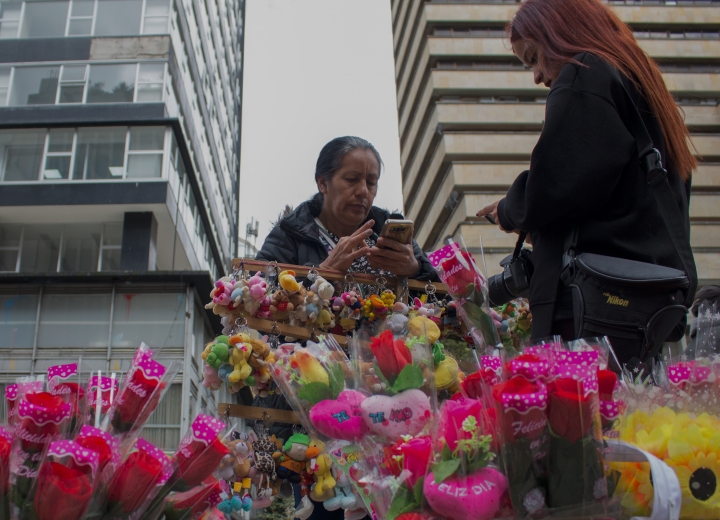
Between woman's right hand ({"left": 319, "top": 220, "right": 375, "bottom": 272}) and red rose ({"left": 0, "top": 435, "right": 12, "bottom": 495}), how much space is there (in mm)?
1598

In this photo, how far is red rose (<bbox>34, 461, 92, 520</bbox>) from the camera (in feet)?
5.02

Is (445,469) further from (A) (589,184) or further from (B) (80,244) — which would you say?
(B) (80,244)

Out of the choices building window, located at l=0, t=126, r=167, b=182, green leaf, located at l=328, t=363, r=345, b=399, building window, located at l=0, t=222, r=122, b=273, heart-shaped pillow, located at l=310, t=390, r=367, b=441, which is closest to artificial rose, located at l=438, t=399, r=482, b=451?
heart-shaped pillow, located at l=310, t=390, r=367, b=441

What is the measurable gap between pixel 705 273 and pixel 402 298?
23.4 m

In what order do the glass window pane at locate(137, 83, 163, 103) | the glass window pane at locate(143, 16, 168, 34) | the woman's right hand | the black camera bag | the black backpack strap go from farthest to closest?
the glass window pane at locate(143, 16, 168, 34)
the glass window pane at locate(137, 83, 163, 103)
the woman's right hand
the black backpack strap
the black camera bag

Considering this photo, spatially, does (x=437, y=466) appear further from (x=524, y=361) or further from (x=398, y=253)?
(x=398, y=253)

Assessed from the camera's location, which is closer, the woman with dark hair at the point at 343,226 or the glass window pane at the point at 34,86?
the woman with dark hair at the point at 343,226

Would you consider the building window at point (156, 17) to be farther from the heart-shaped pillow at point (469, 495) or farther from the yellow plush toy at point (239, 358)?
the heart-shaped pillow at point (469, 495)

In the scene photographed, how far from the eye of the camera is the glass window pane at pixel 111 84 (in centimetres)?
1973

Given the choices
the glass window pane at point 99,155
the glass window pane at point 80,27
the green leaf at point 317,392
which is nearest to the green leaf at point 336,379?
the green leaf at point 317,392

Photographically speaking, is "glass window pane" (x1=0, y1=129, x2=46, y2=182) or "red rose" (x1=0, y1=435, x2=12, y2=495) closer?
"red rose" (x1=0, y1=435, x2=12, y2=495)

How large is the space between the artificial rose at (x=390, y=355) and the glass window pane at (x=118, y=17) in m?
20.8

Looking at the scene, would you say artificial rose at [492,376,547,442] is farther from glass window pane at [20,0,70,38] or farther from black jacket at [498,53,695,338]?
glass window pane at [20,0,70,38]

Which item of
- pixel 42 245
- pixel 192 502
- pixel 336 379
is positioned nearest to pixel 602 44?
pixel 336 379
